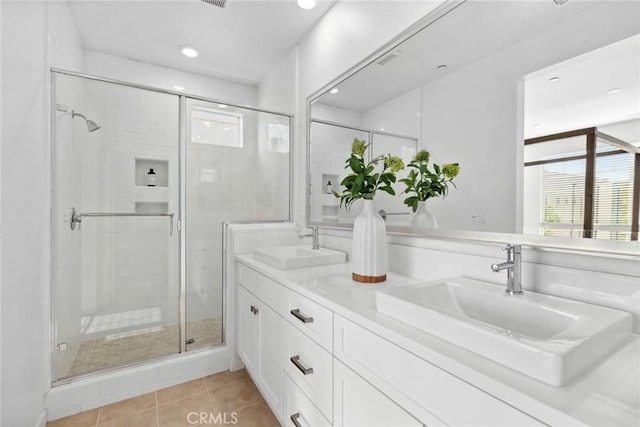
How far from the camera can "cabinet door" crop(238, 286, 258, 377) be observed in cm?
162

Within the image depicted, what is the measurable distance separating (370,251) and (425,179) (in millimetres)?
410

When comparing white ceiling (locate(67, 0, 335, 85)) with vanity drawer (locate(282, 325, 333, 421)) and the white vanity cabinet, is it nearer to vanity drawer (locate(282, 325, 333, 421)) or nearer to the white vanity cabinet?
the white vanity cabinet

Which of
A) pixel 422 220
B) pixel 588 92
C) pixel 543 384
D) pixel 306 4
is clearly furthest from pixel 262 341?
pixel 306 4

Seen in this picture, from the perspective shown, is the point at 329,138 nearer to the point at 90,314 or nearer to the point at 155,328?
the point at 155,328

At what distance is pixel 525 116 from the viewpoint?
3.20ft

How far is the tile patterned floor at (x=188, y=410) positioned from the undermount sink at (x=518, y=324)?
1.16 meters

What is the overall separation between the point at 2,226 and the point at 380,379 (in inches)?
53.8

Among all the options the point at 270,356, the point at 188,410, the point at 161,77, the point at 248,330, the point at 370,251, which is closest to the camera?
the point at 370,251

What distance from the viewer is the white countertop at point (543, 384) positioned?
1.43ft

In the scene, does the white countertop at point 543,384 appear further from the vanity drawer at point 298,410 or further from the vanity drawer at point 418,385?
the vanity drawer at point 298,410

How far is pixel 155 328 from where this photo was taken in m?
2.08

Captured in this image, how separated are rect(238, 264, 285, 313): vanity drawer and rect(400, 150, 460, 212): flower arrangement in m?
0.73

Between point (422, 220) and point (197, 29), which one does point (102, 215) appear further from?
point (422, 220)

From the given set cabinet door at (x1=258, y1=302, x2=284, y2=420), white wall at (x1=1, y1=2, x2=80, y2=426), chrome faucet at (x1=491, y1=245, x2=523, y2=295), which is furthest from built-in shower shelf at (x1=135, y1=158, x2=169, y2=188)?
chrome faucet at (x1=491, y1=245, x2=523, y2=295)
